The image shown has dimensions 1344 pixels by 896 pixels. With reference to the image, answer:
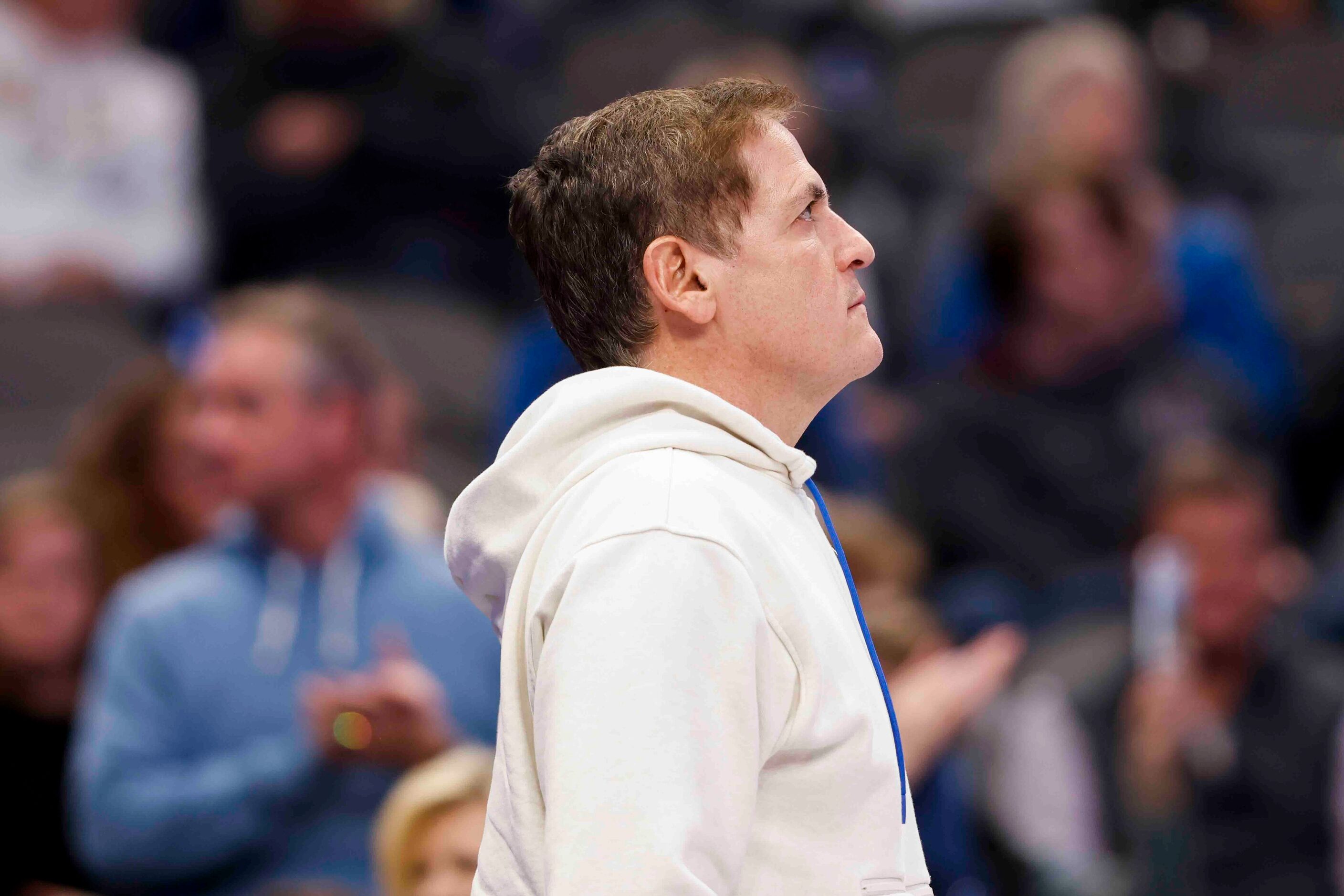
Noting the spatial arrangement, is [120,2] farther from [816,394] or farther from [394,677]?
[816,394]

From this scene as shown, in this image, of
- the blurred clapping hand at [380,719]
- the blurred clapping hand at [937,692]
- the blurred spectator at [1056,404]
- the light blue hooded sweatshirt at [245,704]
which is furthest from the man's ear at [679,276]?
the blurred spectator at [1056,404]

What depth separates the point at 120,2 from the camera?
5785 mm

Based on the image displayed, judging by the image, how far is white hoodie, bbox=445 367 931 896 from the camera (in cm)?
126

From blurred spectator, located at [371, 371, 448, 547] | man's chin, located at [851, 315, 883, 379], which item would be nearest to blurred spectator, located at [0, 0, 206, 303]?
blurred spectator, located at [371, 371, 448, 547]

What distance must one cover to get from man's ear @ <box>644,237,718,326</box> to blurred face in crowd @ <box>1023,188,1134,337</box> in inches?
139

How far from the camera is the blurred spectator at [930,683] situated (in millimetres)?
3059

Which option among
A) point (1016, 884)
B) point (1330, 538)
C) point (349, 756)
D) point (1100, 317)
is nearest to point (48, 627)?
point (349, 756)

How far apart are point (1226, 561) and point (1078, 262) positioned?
95 centimetres

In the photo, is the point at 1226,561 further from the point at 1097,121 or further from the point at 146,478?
the point at 146,478

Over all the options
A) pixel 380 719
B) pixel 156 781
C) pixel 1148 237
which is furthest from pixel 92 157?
pixel 1148 237

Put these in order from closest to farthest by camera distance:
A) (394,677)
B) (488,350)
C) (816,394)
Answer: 1. (816,394)
2. (394,677)
3. (488,350)

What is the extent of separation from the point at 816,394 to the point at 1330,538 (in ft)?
12.1

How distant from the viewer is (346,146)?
549 centimetres

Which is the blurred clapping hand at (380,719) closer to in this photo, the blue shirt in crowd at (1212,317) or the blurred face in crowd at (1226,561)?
the blurred face in crowd at (1226,561)
